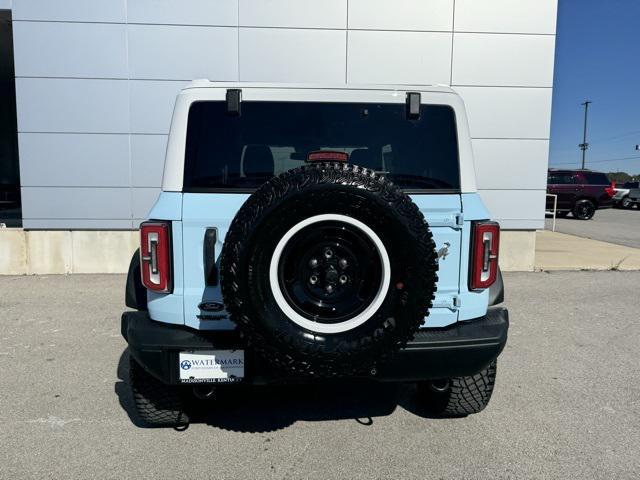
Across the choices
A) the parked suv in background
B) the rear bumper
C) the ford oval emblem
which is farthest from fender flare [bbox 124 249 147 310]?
the parked suv in background

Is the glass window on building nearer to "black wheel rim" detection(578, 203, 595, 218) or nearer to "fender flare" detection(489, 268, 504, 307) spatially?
"fender flare" detection(489, 268, 504, 307)

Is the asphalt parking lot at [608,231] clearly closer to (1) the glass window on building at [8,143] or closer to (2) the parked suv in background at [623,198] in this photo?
(2) the parked suv in background at [623,198]

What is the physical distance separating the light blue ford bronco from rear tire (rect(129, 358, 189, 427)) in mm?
12

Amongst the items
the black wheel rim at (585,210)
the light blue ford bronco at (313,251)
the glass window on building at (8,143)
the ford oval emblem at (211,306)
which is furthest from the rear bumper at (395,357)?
the black wheel rim at (585,210)

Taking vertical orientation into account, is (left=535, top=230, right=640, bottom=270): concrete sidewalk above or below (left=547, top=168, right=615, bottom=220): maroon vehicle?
below

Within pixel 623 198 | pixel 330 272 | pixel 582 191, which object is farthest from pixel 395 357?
pixel 623 198

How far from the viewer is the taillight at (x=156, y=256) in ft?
8.26

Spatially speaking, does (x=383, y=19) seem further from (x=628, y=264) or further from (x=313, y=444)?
(x=313, y=444)

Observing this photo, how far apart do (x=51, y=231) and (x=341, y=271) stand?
7423 millimetres

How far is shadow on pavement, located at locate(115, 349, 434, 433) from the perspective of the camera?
10.3 ft

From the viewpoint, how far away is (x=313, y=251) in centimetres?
234

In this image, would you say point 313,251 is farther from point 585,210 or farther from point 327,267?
point 585,210

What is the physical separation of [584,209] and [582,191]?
0.75 m

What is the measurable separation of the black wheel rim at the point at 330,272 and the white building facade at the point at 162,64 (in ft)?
20.7
